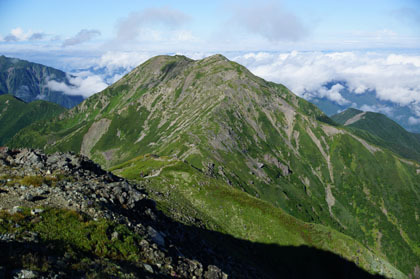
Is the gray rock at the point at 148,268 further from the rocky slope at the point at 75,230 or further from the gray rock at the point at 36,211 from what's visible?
the gray rock at the point at 36,211

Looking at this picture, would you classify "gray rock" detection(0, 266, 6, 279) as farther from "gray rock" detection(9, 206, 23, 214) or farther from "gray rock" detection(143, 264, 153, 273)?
"gray rock" detection(143, 264, 153, 273)

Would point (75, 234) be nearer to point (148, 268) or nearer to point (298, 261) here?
point (148, 268)

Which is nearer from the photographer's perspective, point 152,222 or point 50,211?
point 50,211

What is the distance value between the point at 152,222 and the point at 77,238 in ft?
54.9

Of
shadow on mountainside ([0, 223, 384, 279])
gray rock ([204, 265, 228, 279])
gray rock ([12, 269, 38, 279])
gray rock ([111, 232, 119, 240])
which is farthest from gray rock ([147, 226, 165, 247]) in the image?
gray rock ([12, 269, 38, 279])

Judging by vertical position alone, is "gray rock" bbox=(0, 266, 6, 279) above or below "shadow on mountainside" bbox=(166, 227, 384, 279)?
above

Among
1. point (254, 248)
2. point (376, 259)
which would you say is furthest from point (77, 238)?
point (376, 259)

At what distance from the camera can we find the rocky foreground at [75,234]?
65.9 feet

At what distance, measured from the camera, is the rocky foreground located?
2009 centimetres

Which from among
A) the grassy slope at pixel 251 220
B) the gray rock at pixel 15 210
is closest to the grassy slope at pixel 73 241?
the gray rock at pixel 15 210

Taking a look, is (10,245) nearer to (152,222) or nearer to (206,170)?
(152,222)

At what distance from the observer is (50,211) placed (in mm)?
26844

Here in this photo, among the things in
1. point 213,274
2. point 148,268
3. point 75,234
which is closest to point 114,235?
point 75,234

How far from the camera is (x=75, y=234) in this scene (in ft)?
81.5
